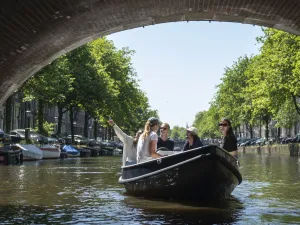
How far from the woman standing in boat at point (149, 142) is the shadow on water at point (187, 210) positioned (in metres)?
0.96

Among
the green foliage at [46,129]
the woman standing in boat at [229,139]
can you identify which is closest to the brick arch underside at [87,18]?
the woman standing in boat at [229,139]

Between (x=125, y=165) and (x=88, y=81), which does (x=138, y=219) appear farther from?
(x=88, y=81)

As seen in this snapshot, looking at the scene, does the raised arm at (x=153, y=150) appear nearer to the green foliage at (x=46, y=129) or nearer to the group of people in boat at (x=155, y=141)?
the group of people in boat at (x=155, y=141)

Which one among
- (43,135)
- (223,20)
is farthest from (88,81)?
(223,20)

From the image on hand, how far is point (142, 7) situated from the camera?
10.6m

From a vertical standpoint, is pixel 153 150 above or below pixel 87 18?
below

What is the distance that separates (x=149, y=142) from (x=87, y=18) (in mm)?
3199

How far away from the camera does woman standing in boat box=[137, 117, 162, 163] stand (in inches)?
480

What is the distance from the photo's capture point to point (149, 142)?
495 inches

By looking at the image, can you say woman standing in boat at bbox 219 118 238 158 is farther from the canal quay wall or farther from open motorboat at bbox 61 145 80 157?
the canal quay wall

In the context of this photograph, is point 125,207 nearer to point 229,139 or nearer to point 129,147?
point 229,139

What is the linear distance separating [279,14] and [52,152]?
30.4 m

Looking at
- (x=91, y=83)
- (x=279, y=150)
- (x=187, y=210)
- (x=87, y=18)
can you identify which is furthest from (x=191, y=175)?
(x=279, y=150)

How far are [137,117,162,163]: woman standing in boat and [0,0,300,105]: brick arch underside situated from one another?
2058 mm
